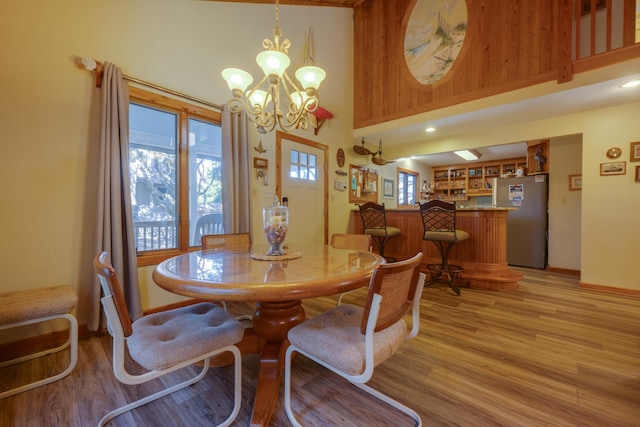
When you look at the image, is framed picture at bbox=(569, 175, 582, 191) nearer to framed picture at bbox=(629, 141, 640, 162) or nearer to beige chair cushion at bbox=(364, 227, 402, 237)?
framed picture at bbox=(629, 141, 640, 162)

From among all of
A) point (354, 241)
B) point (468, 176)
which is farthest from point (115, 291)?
point (468, 176)

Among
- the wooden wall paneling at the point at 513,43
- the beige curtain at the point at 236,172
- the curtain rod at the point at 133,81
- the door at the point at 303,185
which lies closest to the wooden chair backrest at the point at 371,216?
the door at the point at 303,185

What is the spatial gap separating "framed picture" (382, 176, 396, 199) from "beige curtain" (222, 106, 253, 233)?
10.9 feet

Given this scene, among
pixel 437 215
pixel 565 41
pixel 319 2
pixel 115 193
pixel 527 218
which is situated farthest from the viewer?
pixel 527 218

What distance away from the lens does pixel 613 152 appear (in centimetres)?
305

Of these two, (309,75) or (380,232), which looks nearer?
(309,75)

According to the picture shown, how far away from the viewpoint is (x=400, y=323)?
49.6 inches

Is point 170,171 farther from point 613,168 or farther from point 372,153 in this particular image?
point 613,168

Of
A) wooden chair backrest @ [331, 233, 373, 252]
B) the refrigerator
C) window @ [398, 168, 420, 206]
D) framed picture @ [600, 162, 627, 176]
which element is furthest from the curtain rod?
the refrigerator

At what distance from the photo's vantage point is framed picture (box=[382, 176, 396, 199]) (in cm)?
544

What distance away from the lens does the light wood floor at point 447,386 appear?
48.5 inches

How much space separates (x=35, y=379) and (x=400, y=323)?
7.05ft

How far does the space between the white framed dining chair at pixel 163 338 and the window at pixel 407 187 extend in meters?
5.32

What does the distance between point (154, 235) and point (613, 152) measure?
5.22m
